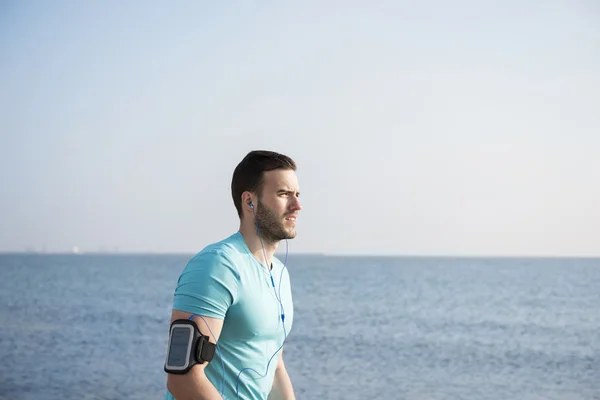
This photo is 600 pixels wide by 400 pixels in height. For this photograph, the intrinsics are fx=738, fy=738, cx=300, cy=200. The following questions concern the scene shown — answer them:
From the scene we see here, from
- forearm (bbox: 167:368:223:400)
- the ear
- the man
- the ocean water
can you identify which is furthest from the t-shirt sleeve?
the ocean water

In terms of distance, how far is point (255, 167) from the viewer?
9.53 feet

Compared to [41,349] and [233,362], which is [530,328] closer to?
[41,349]

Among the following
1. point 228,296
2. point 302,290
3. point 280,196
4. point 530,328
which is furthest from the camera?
point 302,290

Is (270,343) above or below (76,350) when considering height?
above

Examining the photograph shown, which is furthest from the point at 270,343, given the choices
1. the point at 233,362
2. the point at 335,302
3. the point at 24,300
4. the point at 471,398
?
the point at 24,300

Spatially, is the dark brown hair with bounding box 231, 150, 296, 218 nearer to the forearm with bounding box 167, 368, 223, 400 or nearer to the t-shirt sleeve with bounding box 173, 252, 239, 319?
the t-shirt sleeve with bounding box 173, 252, 239, 319

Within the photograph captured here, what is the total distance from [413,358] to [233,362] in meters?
17.3

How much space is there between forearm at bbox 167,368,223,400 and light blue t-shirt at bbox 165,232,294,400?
0.17 metres

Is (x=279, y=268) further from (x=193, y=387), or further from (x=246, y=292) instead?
(x=193, y=387)

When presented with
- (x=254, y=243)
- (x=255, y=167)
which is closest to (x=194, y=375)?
(x=254, y=243)

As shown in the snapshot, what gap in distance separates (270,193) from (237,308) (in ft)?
1.56

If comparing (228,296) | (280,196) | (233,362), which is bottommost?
(233,362)

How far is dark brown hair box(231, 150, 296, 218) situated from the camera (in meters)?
2.90

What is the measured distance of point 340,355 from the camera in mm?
19094
